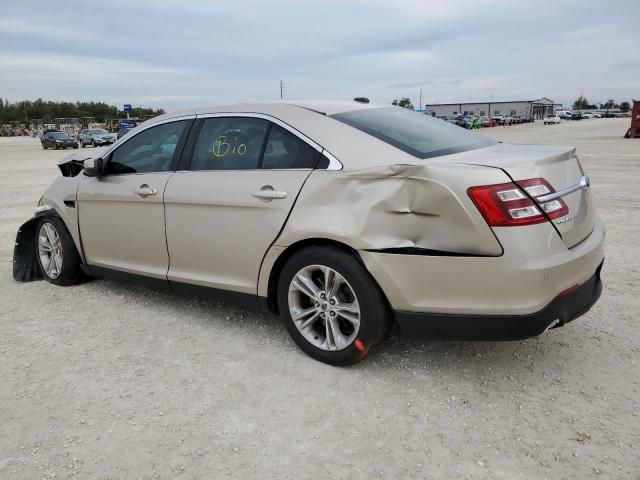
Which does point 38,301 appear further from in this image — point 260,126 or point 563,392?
point 563,392

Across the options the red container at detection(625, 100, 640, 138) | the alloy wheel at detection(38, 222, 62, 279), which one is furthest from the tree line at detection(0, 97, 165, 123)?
the alloy wheel at detection(38, 222, 62, 279)

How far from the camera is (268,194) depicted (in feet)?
11.1

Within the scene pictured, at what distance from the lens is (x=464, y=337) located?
2.87 metres

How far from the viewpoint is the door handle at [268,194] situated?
3350 mm

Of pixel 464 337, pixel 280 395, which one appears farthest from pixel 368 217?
pixel 280 395

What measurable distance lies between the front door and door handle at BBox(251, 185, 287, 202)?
3.12 ft

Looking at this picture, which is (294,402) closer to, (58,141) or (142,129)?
(142,129)

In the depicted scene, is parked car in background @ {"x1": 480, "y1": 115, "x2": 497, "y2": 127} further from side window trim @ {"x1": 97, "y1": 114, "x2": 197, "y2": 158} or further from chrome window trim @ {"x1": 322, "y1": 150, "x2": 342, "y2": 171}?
chrome window trim @ {"x1": 322, "y1": 150, "x2": 342, "y2": 171}

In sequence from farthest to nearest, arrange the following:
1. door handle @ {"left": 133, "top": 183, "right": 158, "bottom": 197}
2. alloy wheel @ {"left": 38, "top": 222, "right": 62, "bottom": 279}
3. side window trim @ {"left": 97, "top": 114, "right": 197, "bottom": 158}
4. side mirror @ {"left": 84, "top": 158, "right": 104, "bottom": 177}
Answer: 1. alloy wheel @ {"left": 38, "top": 222, "right": 62, "bottom": 279}
2. side mirror @ {"left": 84, "top": 158, "right": 104, "bottom": 177}
3. side window trim @ {"left": 97, "top": 114, "right": 197, "bottom": 158}
4. door handle @ {"left": 133, "top": 183, "right": 158, "bottom": 197}

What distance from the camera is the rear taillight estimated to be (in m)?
2.67

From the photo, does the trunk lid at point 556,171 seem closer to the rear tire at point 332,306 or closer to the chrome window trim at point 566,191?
the chrome window trim at point 566,191

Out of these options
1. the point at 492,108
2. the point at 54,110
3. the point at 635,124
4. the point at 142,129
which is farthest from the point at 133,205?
the point at 492,108

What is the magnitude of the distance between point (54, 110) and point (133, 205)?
114 m

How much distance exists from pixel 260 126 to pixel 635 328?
291 cm
